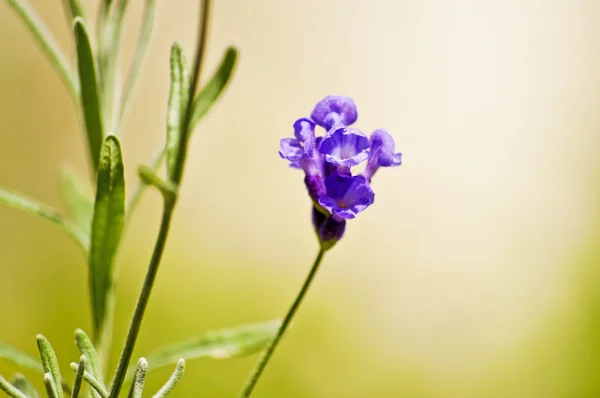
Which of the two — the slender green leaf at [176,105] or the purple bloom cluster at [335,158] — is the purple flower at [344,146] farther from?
the slender green leaf at [176,105]

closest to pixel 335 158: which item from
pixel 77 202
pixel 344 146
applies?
pixel 344 146

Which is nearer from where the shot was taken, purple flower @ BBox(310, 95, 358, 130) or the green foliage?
the green foliage

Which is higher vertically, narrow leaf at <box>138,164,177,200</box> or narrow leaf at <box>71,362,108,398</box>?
narrow leaf at <box>138,164,177,200</box>

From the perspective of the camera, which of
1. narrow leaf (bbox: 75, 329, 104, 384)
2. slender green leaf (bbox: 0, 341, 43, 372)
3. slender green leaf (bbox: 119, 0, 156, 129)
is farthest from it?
slender green leaf (bbox: 119, 0, 156, 129)

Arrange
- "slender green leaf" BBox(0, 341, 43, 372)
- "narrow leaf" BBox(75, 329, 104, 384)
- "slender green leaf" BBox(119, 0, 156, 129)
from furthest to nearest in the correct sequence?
1. "slender green leaf" BBox(119, 0, 156, 129)
2. "slender green leaf" BBox(0, 341, 43, 372)
3. "narrow leaf" BBox(75, 329, 104, 384)

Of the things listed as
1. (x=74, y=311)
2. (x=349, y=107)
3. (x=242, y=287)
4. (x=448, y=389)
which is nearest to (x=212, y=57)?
(x=242, y=287)

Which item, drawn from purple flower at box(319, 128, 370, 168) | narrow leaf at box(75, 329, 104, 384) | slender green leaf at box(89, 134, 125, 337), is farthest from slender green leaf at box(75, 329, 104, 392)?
purple flower at box(319, 128, 370, 168)

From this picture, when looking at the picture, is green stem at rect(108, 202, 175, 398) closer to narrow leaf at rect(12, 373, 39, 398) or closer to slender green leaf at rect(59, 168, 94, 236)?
narrow leaf at rect(12, 373, 39, 398)
